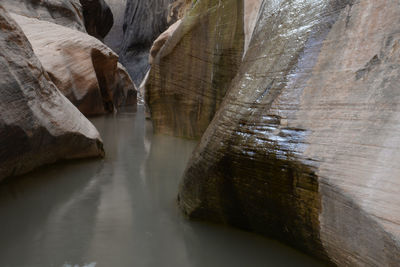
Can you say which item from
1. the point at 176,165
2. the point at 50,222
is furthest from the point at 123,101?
the point at 50,222

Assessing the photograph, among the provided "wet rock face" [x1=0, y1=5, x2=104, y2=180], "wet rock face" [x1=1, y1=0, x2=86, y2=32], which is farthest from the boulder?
"wet rock face" [x1=0, y1=5, x2=104, y2=180]

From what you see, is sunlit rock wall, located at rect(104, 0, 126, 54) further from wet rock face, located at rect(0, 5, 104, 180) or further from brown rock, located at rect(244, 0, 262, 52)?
wet rock face, located at rect(0, 5, 104, 180)

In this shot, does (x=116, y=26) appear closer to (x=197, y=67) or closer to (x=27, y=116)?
(x=197, y=67)

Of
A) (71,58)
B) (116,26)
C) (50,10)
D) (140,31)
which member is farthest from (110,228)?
(116,26)

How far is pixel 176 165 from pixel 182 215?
3.94 feet

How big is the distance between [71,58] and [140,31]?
48.5ft

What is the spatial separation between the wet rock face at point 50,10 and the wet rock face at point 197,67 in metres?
5.99

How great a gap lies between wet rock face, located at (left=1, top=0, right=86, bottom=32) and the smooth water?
7.26m

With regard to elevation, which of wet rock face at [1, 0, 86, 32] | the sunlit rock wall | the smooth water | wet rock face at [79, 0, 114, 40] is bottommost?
the smooth water

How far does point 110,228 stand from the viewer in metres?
1.89

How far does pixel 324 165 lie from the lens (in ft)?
4.24

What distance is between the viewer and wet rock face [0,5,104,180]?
235 centimetres

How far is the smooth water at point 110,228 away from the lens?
5.17ft

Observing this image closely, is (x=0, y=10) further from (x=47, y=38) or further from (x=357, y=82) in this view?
(x=47, y=38)
